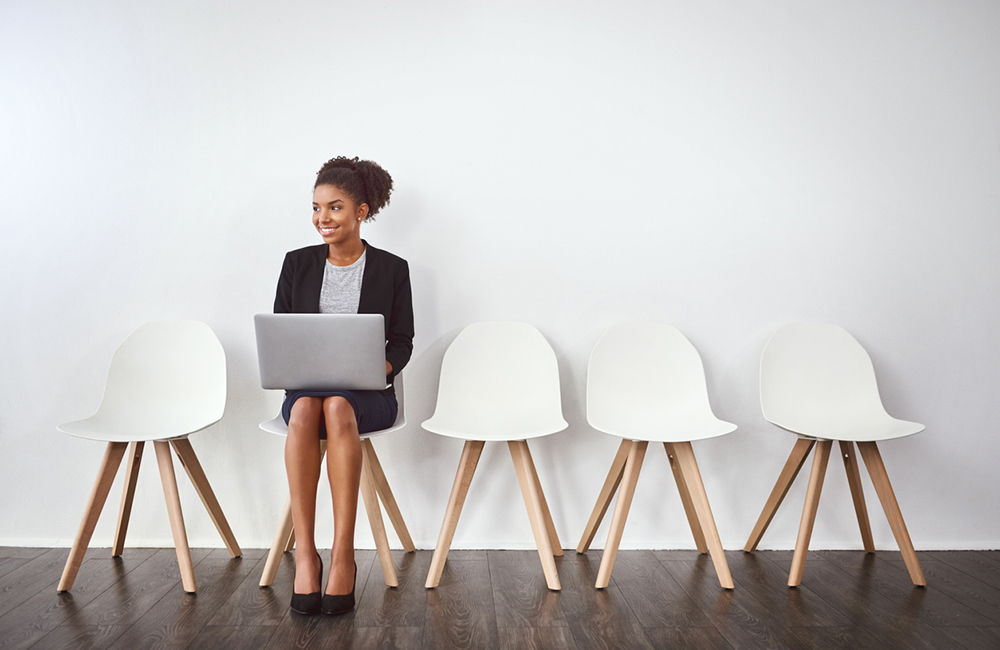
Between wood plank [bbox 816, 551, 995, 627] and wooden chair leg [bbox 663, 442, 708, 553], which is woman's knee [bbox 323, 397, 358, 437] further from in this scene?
wood plank [bbox 816, 551, 995, 627]

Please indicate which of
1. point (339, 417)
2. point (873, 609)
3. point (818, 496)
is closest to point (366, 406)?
point (339, 417)

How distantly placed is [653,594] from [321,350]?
4.08ft

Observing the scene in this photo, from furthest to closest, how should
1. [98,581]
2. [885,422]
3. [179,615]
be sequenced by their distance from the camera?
[885,422], [98,581], [179,615]

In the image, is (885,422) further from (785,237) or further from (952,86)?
(952,86)

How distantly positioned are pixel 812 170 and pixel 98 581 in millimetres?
2917

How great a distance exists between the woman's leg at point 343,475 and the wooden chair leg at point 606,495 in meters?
0.90

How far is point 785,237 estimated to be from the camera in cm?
251

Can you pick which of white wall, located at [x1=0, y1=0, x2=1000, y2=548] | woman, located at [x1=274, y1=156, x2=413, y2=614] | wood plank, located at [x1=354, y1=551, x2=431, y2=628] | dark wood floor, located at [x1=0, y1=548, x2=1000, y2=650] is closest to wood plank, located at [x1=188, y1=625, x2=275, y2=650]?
dark wood floor, located at [x1=0, y1=548, x2=1000, y2=650]

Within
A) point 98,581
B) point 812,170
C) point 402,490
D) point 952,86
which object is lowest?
point 98,581

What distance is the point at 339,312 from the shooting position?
217 cm

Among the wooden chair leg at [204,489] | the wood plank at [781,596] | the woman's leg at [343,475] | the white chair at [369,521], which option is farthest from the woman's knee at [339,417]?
the wood plank at [781,596]

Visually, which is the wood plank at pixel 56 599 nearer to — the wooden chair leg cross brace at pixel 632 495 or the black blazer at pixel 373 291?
the black blazer at pixel 373 291

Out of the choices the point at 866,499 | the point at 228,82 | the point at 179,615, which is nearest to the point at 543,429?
the point at 179,615

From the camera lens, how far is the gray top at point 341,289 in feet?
7.07
